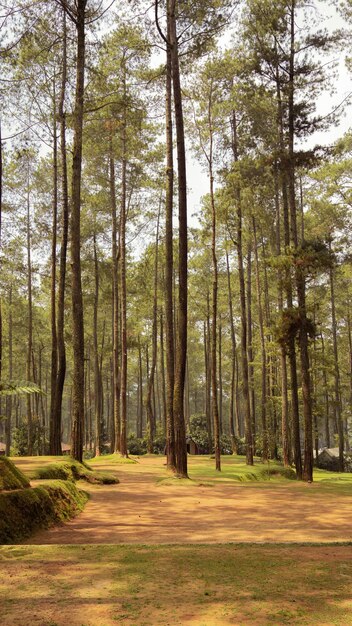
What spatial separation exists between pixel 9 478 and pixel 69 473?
176 inches

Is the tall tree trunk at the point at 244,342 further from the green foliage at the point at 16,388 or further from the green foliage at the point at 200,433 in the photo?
the green foliage at the point at 200,433

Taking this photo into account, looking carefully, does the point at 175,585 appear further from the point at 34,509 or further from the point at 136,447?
the point at 136,447

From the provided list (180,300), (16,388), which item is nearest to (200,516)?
(16,388)

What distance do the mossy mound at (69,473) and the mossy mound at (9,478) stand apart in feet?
5.82

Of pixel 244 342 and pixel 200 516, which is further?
pixel 244 342

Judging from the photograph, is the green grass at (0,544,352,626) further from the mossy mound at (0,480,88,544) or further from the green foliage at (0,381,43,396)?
the green foliage at (0,381,43,396)

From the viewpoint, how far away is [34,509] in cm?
674

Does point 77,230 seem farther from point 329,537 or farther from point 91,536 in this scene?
point 329,537

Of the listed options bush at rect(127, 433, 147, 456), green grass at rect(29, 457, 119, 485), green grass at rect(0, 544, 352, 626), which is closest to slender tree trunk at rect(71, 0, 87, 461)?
green grass at rect(29, 457, 119, 485)

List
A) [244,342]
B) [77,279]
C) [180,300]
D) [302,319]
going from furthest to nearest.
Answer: [244,342] < [302,319] < [180,300] < [77,279]

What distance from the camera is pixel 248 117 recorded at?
21.6 m

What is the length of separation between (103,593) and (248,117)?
21.3 metres

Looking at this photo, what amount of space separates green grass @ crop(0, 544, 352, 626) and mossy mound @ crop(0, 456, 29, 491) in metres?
1.84

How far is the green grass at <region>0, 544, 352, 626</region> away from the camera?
308cm
